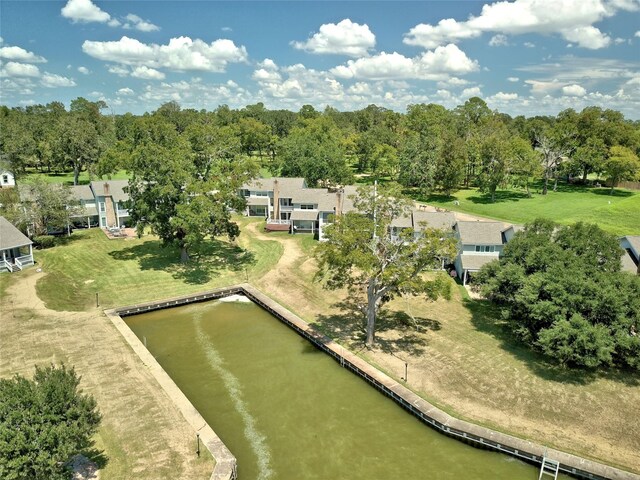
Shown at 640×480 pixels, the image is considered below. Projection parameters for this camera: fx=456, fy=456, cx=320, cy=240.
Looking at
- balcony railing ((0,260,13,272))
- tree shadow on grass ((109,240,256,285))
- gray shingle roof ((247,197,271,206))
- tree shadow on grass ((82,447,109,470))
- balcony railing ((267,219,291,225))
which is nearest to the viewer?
tree shadow on grass ((82,447,109,470))

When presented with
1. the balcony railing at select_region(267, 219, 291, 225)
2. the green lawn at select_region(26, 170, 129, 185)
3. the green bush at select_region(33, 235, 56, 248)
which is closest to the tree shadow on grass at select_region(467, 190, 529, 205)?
the balcony railing at select_region(267, 219, 291, 225)

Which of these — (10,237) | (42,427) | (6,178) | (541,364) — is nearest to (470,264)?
(541,364)

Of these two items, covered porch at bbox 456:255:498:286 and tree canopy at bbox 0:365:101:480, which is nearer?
tree canopy at bbox 0:365:101:480

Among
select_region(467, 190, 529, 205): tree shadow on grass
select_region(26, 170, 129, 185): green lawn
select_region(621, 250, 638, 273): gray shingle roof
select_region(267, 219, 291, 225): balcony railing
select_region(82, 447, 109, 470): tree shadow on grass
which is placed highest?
select_region(26, 170, 129, 185): green lawn

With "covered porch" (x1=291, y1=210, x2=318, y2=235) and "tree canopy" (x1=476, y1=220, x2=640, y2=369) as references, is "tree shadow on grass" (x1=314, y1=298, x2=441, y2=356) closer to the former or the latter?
"tree canopy" (x1=476, y1=220, x2=640, y2=369)

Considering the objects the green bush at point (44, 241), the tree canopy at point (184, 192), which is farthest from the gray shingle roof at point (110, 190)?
the tree canopy at point (184, 192)

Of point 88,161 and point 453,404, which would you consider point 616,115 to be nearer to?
point 453,404
